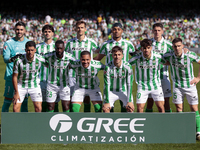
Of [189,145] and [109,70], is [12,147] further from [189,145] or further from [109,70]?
[189,145]

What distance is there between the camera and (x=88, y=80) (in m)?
6.08

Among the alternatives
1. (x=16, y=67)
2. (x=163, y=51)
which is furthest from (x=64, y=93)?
(x=163, y=51)

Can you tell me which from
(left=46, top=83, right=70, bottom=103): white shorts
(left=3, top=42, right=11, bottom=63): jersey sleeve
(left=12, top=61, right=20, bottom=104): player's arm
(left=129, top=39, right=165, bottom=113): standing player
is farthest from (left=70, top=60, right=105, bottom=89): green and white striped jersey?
(left=3, top=42, right=11, bottom=63): jersey sleeve

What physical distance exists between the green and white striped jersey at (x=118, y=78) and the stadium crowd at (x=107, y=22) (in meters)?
21.0

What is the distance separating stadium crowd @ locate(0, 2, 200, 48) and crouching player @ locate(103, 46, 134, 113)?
20965 millimetres

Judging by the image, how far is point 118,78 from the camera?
597cm

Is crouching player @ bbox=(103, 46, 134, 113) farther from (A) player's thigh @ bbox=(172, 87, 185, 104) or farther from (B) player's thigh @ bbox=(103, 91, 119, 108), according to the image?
(A) player's thigh @ bbox=(172, 87, 185, 104)

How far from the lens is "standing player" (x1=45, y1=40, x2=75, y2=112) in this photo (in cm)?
616

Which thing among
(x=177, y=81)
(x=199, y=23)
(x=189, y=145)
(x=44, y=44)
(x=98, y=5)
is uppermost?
(x=98, y=5)

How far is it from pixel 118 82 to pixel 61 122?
1.46m

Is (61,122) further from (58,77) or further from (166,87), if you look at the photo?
(166,87)

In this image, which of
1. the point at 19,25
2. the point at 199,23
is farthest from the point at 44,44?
the point at 199,23

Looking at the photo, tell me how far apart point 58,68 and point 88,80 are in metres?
0.64

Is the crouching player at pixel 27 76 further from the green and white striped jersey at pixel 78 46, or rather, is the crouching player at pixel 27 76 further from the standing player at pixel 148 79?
the standing player at pixel 148 79
